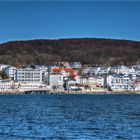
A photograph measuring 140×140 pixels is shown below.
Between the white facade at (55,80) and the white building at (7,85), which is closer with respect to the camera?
the white building at (7,85)

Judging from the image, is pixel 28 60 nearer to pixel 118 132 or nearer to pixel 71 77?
pixel 71 77

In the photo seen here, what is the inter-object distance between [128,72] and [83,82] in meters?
26.3

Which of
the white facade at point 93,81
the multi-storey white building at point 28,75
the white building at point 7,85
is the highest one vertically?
the multi-storey white building at point 28,75

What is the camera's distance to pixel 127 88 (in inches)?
5512

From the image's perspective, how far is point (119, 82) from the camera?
5438 inches

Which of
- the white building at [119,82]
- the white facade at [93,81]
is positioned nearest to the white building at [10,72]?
the white facade at [93,81]

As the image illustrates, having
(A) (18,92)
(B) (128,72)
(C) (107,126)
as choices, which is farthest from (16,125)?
(B) (128,72)

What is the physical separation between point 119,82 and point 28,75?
23.1 m

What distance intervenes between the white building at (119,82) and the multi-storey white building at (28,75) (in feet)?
56.6

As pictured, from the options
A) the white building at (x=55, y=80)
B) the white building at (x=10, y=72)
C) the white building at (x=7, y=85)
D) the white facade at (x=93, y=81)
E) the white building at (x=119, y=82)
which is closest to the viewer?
the white building at (x=7, y=85)

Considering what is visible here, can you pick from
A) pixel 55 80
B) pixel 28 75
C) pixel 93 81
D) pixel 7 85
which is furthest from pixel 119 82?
pixel 7 85

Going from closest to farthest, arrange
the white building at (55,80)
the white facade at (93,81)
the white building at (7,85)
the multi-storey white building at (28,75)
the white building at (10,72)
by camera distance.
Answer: the white building at (7,85)
the white building at (55,80)
the multi-storey white building at (28,75)
the white facade at (93,81)
the white building at (10,72)

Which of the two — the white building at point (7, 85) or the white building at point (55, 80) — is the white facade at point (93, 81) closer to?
the white building at point (55, 80)

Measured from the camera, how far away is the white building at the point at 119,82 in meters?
137
